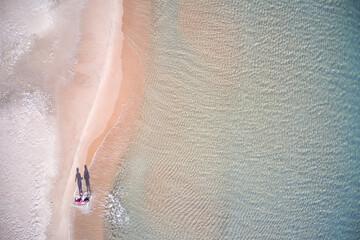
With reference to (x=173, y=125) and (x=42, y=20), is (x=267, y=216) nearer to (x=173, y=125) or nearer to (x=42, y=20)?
(x=173, y=125)

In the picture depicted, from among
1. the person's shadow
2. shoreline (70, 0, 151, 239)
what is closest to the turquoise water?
shoreline (70, 0, 151, 239)

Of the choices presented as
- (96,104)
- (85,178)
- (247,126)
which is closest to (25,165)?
(85,178)

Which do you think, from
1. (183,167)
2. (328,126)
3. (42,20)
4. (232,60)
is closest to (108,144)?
(183,167)

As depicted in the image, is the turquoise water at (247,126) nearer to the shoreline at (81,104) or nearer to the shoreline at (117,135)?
the shoreline at (117,135)

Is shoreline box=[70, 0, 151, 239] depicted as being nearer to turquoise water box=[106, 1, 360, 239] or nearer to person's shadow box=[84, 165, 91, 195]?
person's shadow box=[84, 165, 91, 195]

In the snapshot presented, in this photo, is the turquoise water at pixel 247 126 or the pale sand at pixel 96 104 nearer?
the pale sand at pixel 96 104

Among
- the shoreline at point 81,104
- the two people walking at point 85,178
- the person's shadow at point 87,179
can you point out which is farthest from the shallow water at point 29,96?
the person's shadow at point 87,179
